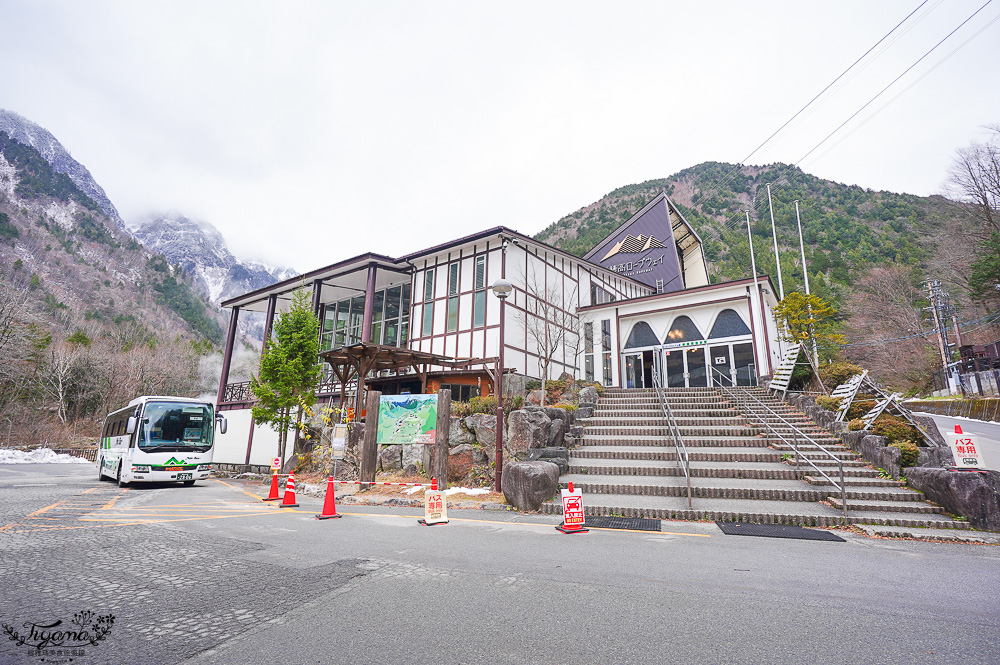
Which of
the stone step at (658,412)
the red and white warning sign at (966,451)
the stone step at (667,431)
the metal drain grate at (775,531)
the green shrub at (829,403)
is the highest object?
the green shrub at (829,403)

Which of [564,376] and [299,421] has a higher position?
[564,376]

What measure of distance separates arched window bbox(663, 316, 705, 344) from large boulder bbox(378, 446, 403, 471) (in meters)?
15.7

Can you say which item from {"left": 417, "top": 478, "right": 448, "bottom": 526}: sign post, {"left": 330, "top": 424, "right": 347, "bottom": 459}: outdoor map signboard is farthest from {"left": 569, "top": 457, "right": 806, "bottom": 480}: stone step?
{"left": 330, "top": 424, "right": 347, "bottom": 459}: outdoor map signboard

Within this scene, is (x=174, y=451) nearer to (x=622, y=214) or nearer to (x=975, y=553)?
(x=975, y=553)

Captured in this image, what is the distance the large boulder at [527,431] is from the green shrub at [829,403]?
847cm

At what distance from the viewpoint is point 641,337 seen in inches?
962

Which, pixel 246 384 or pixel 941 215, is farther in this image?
pixel 941 215

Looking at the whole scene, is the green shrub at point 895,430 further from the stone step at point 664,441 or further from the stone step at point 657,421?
the stone step at point 657,421

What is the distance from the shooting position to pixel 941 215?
107ft

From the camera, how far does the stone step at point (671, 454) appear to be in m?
11.3

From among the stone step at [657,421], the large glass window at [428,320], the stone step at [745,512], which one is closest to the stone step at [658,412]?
the stone step at [657,421]

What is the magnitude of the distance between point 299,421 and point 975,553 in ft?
63.9

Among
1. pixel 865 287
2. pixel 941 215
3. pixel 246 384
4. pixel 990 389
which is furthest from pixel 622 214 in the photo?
pixel 246 384

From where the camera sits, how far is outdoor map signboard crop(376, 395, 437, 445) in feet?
44.5
